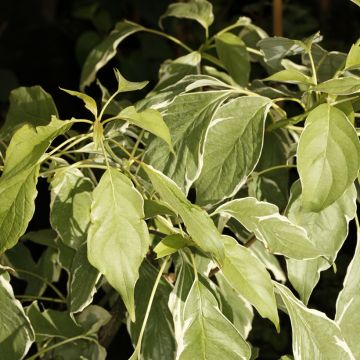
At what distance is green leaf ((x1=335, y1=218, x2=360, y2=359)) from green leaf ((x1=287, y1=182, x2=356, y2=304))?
3 centimetres

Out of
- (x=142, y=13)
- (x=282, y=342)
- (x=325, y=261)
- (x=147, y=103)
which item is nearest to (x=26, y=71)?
(x=142, y=13)

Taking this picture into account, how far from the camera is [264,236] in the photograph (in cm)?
67

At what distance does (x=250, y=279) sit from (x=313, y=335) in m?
0.09

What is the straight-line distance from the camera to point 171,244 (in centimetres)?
67

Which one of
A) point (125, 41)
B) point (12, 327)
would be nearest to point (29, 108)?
point (12, 327)

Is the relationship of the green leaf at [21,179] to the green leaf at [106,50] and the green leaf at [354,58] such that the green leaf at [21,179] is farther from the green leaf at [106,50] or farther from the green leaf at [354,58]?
the green leaf at [106,50]

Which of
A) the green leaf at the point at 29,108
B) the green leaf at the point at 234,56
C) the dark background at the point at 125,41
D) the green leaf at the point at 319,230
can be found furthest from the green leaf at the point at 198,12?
the dark background at the point at 125,41

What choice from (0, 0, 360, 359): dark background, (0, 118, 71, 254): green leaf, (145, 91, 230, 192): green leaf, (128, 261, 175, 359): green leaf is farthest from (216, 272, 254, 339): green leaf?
(0, 0, 360, 359): dark background

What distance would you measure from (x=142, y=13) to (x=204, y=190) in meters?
1.34

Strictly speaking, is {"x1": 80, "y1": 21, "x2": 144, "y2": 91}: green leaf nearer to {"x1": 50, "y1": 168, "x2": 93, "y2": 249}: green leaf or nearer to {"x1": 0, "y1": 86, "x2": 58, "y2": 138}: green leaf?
{"x1": 0, "y1": 86, "x2": 58, "y2": 138}: green leaf

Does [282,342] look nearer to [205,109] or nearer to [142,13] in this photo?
[205,109]

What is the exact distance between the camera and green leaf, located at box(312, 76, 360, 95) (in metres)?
0.64

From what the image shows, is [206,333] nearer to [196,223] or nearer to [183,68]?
[196,223]

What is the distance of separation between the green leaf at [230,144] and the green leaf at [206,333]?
94 mm
